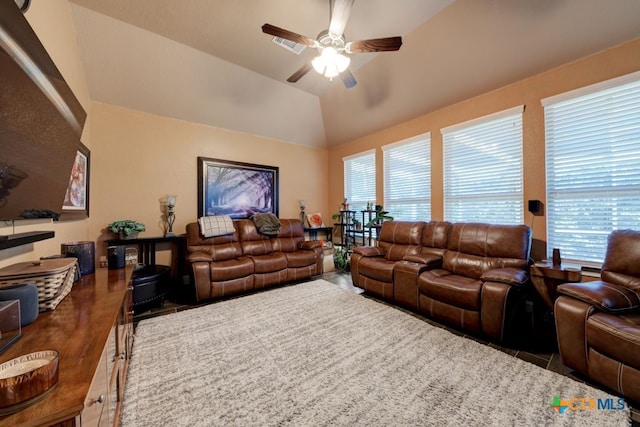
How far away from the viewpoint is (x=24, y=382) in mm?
633

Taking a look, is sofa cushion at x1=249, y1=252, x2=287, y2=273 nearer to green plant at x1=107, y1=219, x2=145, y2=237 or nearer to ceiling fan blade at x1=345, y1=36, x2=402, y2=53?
green plant at x1=107, y1=219, x2=145, y2=237

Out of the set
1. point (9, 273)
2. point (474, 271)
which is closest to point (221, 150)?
point (9, 273)

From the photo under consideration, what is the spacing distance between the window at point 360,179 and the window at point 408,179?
14.2 inches

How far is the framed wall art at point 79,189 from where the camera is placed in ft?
8.14

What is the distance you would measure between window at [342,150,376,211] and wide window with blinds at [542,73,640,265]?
273cm

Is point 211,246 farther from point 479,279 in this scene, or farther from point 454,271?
point 479,279

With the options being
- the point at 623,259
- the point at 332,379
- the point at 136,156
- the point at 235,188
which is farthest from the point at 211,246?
the point at 623,259

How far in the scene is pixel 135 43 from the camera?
9.83 ft

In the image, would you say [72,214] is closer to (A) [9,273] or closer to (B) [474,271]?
(A) [9,273]

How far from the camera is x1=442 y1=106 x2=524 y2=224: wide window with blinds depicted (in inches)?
120

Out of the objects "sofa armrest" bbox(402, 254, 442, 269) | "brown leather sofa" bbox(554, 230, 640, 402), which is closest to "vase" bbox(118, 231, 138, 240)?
"sofa armrest" bbox(402, 254, 442, 269)

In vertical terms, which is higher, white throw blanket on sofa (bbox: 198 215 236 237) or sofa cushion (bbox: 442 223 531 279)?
white throw blanket on sofa (bbox: 198 215 236 237)

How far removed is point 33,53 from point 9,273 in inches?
43.8

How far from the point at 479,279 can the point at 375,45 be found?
2732 millimetres
